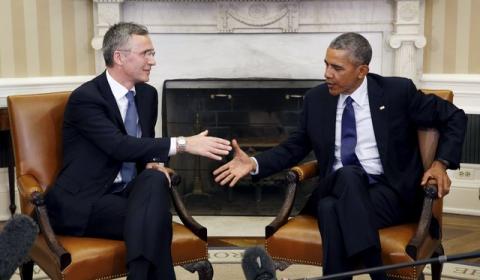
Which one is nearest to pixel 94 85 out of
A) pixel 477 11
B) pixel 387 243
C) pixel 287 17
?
pixel 387 243

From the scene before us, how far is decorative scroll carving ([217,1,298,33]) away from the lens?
5105 mm

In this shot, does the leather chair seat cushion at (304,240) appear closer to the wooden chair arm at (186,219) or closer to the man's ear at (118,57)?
the wooden chair arm at (186,219)

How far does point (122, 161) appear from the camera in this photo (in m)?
3.06

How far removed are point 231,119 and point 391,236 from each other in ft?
7.78

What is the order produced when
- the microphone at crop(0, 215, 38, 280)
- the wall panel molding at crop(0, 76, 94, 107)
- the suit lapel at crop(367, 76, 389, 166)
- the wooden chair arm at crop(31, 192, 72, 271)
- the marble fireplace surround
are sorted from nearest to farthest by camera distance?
1. the microphone at crop(0, 215, 38, 280)
2. the wooden chair arm at crop(31, 192, 72, 271)
3. the suit lapel at crop(367, 76, 389, 166)
4. the wall panel molding at crop(0, 76, 94, 107)
5. the marble fireplace surround

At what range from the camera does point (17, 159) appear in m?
3.23

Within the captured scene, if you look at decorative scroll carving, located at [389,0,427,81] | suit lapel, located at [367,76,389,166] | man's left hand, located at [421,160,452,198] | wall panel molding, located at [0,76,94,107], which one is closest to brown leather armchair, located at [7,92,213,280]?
suit lapel, located at [367,76,389,166]

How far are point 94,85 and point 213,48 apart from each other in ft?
7.04

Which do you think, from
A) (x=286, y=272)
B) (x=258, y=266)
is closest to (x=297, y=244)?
(x=286, y=272)

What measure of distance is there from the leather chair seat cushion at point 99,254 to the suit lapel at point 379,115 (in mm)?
837

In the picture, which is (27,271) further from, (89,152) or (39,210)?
(89,152)

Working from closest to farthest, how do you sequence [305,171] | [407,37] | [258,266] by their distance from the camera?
[258,266]
[305,171]
[407,37]

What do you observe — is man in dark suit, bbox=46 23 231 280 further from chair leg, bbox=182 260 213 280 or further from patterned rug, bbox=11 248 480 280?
patterned rug, bbox=11 248 480 280

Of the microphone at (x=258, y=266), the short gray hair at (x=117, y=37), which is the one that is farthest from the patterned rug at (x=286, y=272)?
the microphone at (x=258, y=266)
